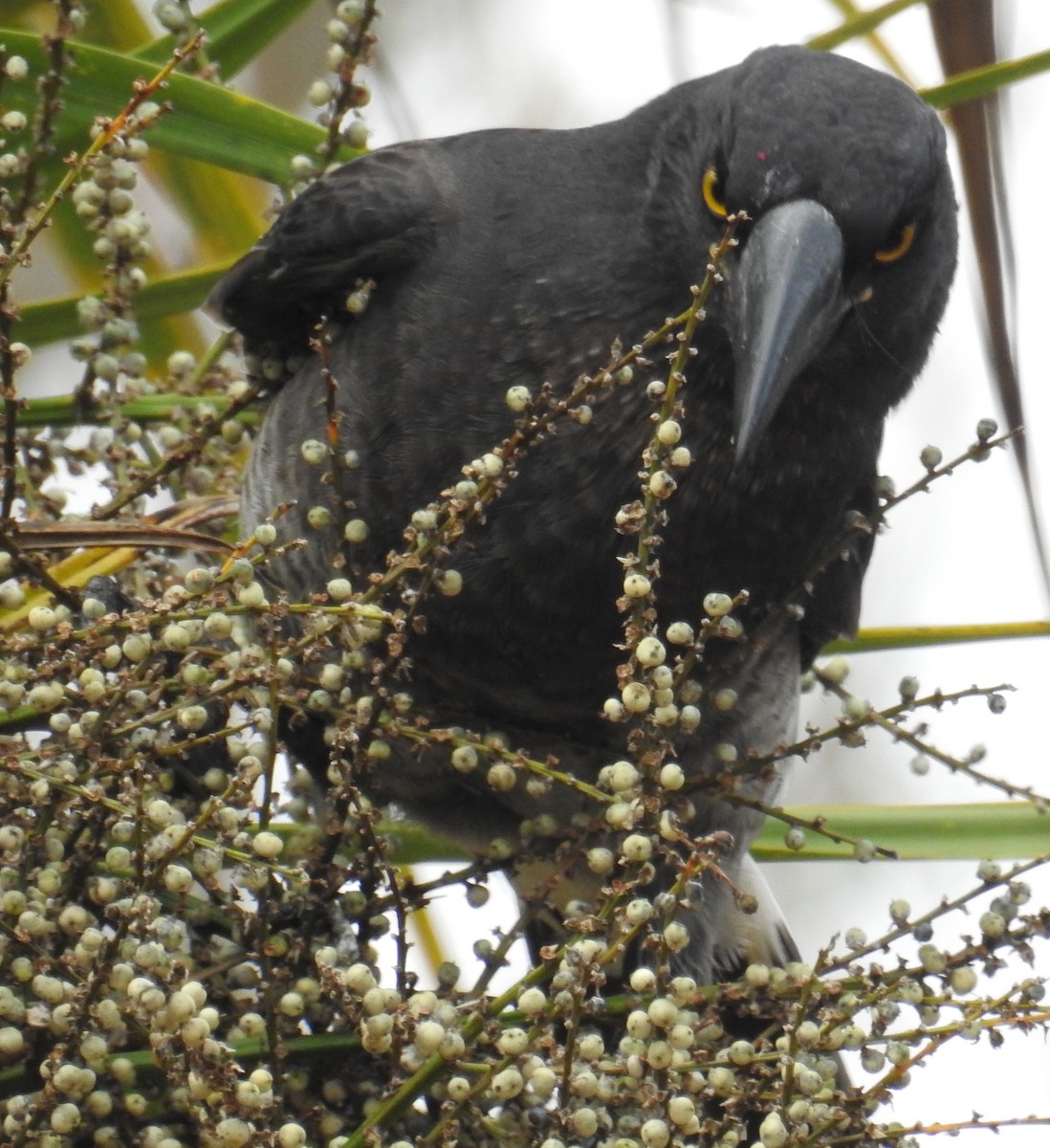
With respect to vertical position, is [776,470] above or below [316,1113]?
above

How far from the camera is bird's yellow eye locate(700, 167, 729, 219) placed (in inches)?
69.4

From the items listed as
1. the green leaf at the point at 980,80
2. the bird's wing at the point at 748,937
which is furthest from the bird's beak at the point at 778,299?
the bird's wing at the point at 748,937

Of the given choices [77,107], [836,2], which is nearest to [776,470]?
[836,2]

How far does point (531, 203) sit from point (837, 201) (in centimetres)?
45

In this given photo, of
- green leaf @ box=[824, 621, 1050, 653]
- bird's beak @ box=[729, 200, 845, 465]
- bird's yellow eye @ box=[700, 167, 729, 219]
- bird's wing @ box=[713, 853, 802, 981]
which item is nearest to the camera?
bird's beak @ box=[729, 200, 845, 465]

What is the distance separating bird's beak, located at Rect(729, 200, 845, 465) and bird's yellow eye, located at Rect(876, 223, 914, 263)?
12cm

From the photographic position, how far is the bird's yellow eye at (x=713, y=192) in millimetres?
1762

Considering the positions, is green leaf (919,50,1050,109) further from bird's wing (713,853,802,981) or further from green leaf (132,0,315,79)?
bird's wing (713,853,802,981)

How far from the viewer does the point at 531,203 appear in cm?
200

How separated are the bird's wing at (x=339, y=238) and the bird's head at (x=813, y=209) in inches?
13.0

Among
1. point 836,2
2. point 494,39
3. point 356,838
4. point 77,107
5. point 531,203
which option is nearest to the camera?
point 356,838

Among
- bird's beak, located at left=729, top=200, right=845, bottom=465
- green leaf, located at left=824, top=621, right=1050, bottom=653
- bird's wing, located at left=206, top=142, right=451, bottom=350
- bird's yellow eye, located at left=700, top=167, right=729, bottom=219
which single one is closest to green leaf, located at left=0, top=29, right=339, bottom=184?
bird's wing, located at left=206, top=142, right=451, bottom=350

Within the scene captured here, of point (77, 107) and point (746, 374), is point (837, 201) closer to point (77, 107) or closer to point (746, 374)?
point (746, 374)

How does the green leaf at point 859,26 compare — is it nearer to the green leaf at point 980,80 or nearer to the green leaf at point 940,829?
the green leaf at point 980,80
